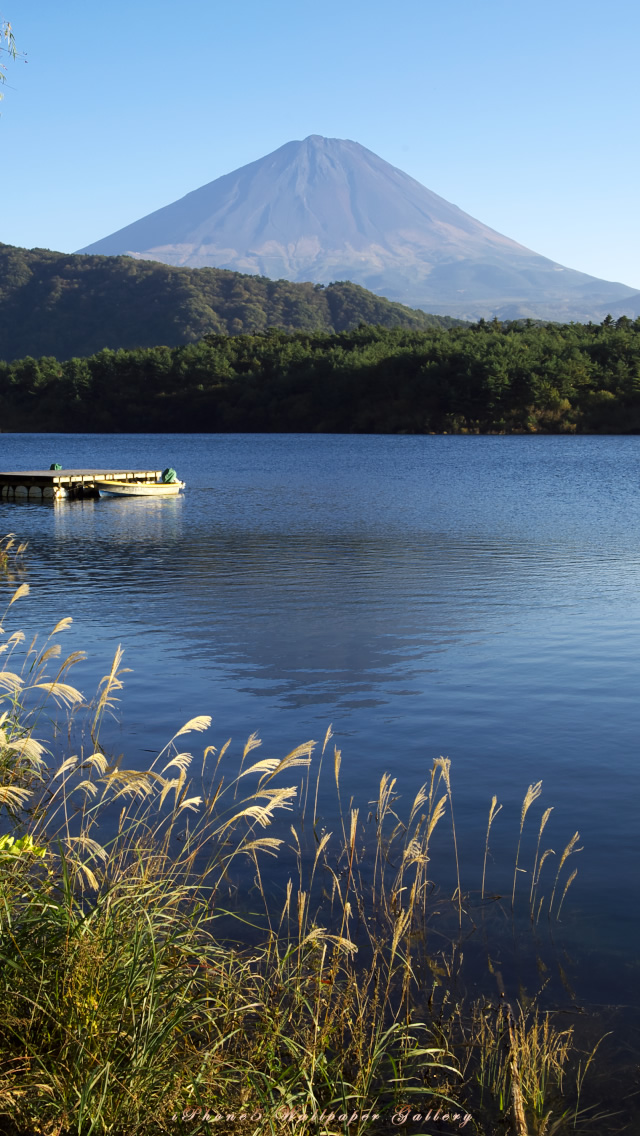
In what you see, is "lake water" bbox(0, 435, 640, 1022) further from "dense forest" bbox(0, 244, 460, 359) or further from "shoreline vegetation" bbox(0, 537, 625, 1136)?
"dense forest" bbox(0, 244, 460, 359)

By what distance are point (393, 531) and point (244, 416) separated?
9211 cm

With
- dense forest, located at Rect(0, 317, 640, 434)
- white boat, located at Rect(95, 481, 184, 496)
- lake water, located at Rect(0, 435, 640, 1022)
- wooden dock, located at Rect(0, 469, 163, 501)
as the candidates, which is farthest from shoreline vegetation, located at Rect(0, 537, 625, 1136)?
dense forest, located at Rect(0, 317, 640, 434)

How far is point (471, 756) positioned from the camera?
8.81 meters

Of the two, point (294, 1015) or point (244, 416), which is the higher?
point (244, 416)

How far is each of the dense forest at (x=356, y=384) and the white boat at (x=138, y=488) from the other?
6375 cm

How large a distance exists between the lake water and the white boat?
5490 mm

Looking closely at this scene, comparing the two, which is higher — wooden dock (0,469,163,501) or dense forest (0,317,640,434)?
dense forest (0,317,640,434)

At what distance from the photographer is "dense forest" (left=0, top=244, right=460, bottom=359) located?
17362 cm

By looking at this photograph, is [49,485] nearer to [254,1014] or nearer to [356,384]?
[254,1014]

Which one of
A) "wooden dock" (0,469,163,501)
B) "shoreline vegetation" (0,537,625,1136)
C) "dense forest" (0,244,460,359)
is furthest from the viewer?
"dense forest" (0,244,460,359)

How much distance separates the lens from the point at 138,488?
41.1m

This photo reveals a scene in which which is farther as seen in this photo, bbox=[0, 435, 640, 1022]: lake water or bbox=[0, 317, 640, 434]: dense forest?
bbox=[0, 317, 640, 434]: dense forest

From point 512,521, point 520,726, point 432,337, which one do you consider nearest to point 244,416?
point 432,337

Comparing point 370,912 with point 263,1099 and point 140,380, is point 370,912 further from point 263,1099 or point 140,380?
point 140,380
